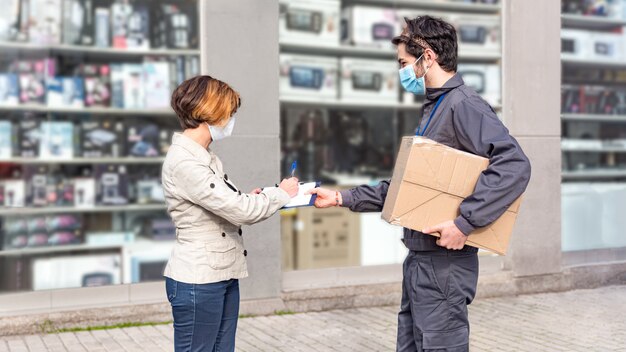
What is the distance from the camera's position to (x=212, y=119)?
3.90m

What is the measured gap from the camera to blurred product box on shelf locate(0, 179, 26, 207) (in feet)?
23.5

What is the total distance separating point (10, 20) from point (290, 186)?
4220mm

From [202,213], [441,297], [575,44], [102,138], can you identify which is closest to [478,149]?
[441,297]

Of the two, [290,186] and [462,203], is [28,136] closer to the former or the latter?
[290,186]

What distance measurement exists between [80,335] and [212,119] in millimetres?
3674

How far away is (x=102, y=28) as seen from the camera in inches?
294

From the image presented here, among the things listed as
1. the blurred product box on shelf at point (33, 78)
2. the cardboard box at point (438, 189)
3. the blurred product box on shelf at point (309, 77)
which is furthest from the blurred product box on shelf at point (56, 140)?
the cardboard box at point (438, 189)

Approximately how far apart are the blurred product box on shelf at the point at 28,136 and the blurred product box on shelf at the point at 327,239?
2701mm

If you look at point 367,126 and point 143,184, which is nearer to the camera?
point 143,184

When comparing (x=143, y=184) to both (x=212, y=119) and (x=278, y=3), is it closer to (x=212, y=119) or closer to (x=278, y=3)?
(x=278, y=3)

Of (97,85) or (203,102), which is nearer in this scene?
(203,102)

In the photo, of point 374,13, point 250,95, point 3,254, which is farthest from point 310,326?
point 374,13

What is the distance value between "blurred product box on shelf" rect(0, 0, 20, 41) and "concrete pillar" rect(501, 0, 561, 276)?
5076 millimetres

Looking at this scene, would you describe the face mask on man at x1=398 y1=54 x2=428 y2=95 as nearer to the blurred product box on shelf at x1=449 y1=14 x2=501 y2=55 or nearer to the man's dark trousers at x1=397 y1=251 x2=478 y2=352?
the man's dark trousers at x1=397 y1=251 x2=478 y2=352
